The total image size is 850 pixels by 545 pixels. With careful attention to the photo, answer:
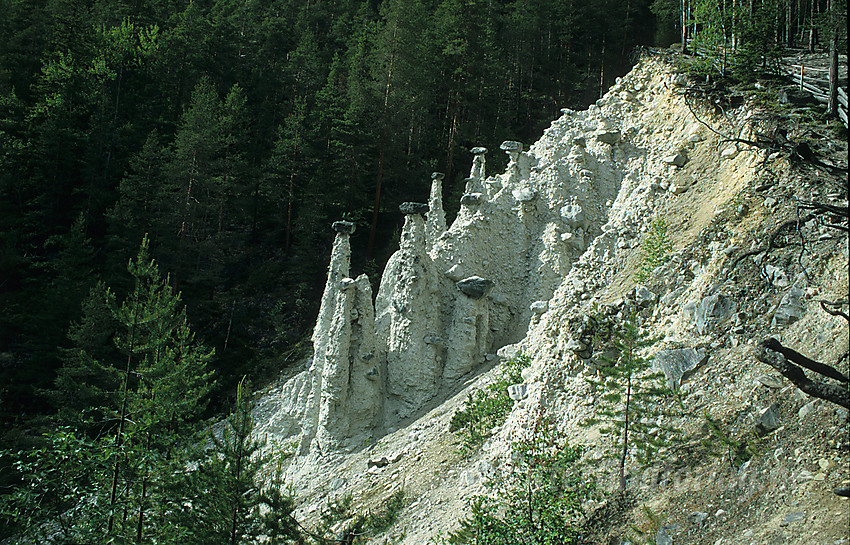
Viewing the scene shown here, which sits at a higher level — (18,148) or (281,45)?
(281,45)

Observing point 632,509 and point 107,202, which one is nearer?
point 632,509

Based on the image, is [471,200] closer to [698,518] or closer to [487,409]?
[487,409]

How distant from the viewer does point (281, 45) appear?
188ft

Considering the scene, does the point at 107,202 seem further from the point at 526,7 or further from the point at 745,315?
the point at 745,315

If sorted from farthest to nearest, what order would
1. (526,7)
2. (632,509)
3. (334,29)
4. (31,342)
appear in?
(334,29) → (526,7) → (31,342) → (632,509)

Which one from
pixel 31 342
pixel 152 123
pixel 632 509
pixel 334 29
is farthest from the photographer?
pixel 334 29

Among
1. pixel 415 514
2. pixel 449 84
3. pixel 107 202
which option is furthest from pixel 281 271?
pixel 415 514

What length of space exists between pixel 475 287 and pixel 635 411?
7.11 m

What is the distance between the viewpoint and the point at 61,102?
38219 mm

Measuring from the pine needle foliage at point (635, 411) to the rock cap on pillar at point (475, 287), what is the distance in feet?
21.1

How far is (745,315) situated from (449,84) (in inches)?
1197

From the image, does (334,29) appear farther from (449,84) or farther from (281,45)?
(449,84)

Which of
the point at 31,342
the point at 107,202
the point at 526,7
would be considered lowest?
the point at 31,342

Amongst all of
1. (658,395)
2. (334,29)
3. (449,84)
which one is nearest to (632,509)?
(658,395)
